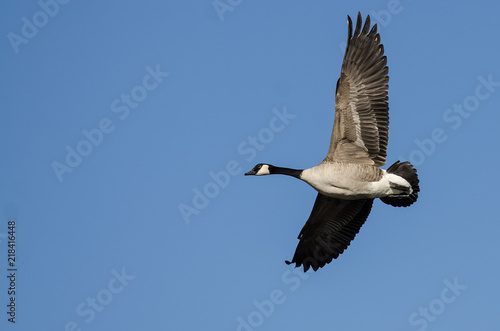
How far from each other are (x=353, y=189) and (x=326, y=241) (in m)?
2.34

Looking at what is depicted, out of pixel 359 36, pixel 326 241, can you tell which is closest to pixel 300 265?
pixel 326 241

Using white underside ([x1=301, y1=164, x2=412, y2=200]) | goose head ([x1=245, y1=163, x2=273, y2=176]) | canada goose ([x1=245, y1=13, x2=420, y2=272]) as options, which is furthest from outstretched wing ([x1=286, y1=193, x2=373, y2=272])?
white underside ([x1=301, y1=164, x2=412, y2=200])

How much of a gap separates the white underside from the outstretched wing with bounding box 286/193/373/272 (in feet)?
4.67

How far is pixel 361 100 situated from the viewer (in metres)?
14.7

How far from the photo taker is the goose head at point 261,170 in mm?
15758

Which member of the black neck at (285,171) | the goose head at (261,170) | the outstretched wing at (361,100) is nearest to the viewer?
the outstretched wing at (361,100)

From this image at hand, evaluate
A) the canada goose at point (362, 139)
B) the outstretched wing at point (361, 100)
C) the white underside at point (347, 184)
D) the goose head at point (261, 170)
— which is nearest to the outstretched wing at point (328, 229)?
the canada goose at point (362, 139)

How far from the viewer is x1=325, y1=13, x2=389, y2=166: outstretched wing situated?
48.0 feet

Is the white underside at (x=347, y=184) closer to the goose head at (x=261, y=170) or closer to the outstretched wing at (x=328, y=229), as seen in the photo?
the goose head at (x=261, y=170)

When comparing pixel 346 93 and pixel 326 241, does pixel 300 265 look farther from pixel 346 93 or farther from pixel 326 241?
pixel 346 93

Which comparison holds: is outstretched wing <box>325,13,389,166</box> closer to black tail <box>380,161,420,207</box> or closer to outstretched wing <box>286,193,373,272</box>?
black tail <box>380,161,420,207</box>

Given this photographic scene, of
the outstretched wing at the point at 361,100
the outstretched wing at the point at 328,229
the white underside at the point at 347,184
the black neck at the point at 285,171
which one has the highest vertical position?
the outstretched wing at the point at 361,100

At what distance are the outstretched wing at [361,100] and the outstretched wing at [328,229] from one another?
1.65 m

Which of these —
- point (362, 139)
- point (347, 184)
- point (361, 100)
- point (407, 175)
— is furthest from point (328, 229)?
point (361, 100)
